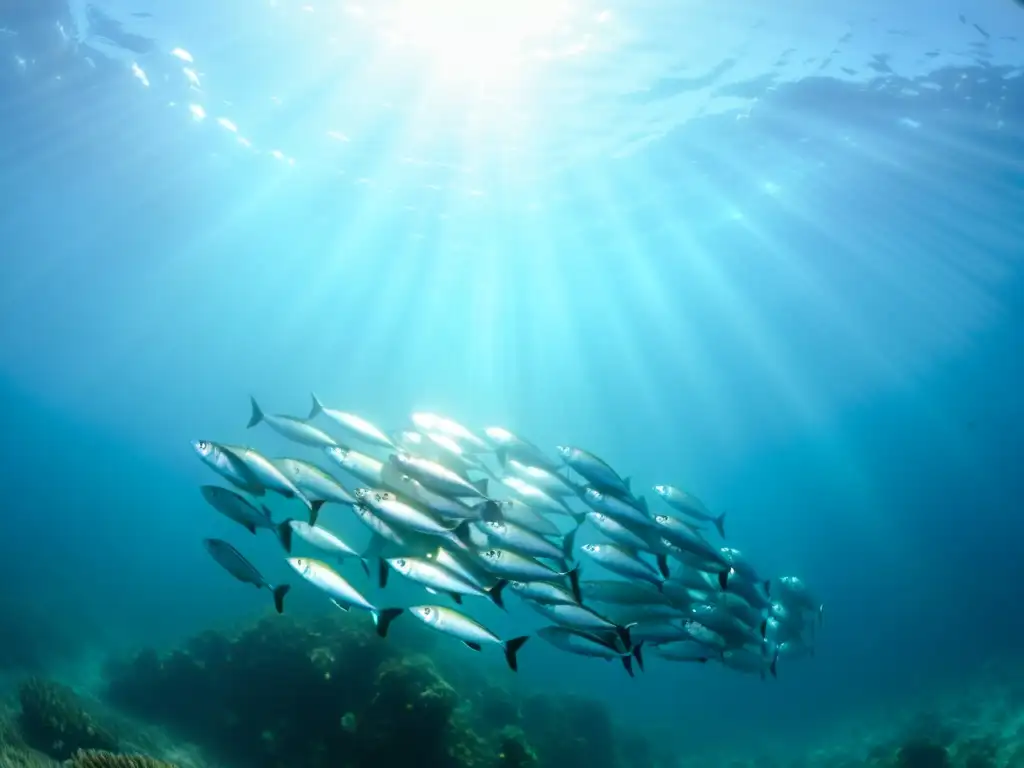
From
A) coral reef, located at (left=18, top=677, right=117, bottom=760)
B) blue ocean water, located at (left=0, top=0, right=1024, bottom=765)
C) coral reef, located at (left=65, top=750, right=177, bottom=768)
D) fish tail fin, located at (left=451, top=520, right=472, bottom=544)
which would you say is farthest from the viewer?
blue ocean water, located at (left=0, top=0, right=1024, bottom=765)

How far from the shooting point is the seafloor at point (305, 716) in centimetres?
952

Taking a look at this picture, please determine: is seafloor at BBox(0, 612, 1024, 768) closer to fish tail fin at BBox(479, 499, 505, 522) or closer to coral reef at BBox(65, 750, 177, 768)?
coral reef at BBox(65, 750, 177, 768)

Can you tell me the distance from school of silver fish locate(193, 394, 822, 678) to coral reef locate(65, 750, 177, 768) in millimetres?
1495

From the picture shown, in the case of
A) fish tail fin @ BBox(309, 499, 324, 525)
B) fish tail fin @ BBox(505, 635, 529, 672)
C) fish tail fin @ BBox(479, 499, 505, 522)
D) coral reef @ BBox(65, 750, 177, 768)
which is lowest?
coral reef @ BBox(65, 750, 177, 768)

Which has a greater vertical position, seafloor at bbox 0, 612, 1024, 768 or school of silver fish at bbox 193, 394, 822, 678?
school of silver fish at bbox 193, 394, 822, 678

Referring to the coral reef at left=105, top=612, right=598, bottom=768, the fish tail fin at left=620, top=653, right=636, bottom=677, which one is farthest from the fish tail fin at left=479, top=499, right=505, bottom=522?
the coral reef at left=105, top=612, right=598, bottom=768

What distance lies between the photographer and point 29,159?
2991cm

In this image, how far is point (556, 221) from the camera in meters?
33.9

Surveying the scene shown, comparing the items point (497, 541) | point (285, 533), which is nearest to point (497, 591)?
point (497, 541)

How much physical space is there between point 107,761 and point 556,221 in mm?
32451

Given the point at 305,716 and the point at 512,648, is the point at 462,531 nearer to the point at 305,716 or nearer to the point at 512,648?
the point at 512,648

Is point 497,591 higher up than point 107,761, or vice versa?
point 497,591

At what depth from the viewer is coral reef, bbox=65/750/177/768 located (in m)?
4.50

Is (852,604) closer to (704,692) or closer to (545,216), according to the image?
(704,692)
